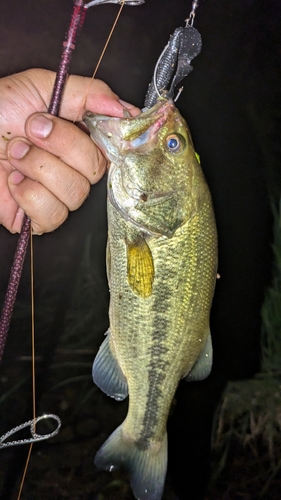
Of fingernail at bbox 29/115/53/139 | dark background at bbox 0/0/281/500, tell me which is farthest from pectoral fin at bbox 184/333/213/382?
dark background at bbox 0/0/281/500

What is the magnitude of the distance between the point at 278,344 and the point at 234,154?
6.27 ft

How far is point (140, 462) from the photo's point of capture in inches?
47.1

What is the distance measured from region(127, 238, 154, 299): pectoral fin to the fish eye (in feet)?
0.92

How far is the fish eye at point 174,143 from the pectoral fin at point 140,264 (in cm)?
28

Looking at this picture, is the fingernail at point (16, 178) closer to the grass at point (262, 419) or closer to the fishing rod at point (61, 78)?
the fishing rod at point (61, 78)

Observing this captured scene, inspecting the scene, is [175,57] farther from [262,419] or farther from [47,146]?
[262,419]

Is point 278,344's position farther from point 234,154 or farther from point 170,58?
point 170,58

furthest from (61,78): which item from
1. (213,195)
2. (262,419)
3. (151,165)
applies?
(262,419)

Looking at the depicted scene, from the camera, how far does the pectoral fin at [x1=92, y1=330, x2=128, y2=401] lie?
3.80 ft

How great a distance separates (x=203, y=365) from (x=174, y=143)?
0.76 meters

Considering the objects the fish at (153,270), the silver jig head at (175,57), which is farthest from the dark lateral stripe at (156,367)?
the silver jig head at (175,57)

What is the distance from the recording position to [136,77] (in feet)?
10.3

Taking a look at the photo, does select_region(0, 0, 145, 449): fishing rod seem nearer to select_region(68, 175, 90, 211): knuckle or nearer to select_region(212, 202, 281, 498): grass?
select_region(68, 175, 90, 211): knuckle

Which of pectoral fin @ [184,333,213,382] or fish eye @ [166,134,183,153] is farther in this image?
pectoral fin @ [184,333,213,382]
